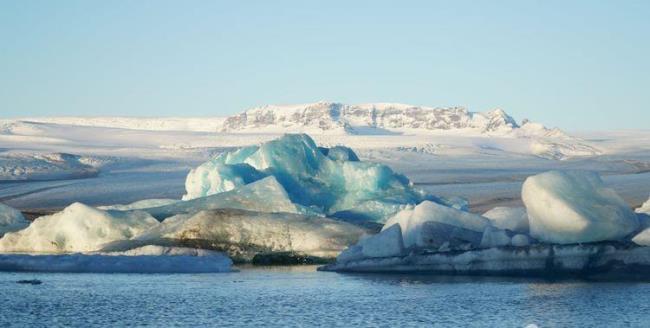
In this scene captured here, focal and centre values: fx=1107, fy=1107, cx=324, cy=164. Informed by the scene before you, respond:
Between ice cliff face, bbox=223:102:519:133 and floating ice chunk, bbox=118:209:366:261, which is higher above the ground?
ice cliff face, bbox=223:102:519:133

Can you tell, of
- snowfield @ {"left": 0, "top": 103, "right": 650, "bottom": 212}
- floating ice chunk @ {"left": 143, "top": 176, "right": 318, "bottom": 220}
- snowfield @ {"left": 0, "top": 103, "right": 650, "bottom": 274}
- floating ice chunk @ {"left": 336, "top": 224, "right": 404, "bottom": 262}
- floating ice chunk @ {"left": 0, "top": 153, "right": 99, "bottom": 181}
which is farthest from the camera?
floating ice chunk @ {"left": 0, "top": 153, "right": 99, "bottom": 181}

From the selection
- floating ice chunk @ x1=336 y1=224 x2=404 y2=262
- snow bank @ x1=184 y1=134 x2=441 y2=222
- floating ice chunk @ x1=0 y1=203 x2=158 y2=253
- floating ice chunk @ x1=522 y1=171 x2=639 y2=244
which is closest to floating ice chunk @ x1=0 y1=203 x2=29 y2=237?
floating ice chunk @ x1=0 y1=203 x2=158 y2=253

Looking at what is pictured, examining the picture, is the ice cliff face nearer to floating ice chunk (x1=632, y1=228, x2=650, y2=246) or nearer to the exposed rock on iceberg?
the exposed rock on iceberg

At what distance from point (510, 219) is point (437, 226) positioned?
185 centimetres

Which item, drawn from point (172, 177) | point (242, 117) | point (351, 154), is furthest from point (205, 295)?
point (242, 117)

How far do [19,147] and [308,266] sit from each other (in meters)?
77.5

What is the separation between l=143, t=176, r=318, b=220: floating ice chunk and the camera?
Answer: 27.5 metres

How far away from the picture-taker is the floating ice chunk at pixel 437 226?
2017cm

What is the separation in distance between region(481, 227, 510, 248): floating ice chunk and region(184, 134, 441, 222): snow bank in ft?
36.1

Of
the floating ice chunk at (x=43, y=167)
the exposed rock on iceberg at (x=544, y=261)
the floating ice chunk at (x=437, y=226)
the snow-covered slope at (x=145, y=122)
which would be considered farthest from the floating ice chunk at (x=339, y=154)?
the snow-covered slope at (x=145, y=122)

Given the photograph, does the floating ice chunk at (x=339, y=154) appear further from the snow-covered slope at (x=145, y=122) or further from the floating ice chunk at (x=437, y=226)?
the snow-covered slope at (x=145, y=122)

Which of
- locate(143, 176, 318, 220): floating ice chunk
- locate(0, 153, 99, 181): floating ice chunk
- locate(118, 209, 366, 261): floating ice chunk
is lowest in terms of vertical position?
locate(0, 153, 99, 181): floating ice chunk

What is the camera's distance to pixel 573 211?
17984mm

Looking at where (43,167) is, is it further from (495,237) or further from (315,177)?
(495,237)
